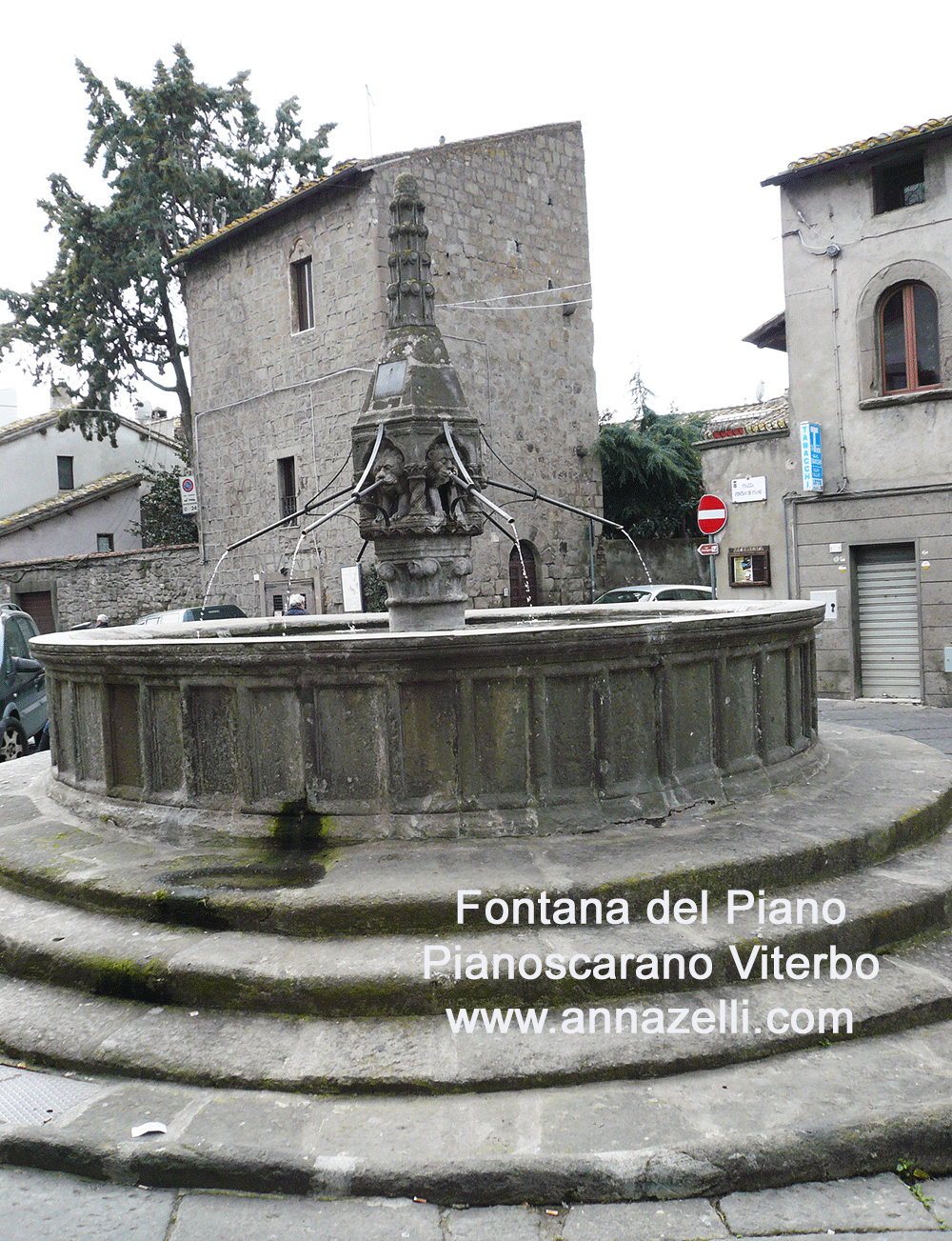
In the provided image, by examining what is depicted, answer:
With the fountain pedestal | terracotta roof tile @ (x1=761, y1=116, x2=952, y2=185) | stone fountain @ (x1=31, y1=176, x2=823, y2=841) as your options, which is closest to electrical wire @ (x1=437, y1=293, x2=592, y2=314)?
terracotta roof tile @ (x1=761, y1=116, x2=952, y2=185)

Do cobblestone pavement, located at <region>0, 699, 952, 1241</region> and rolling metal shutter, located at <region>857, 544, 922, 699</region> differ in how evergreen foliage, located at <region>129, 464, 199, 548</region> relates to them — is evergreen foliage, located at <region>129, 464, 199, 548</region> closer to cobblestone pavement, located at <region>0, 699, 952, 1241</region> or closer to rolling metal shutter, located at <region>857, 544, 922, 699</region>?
rolling metal shutter, located at <region>857, 544, 922, 699</region>

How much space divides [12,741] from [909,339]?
12675mm

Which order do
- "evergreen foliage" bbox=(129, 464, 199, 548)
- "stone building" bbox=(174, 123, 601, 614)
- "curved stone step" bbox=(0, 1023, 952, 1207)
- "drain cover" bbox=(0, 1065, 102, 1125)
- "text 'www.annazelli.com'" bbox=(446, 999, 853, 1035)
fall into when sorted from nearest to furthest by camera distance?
"curved stone step" bbox=(0, 1023, 952, 1207) < "drain cover" bbox=(0, 1065, 102, 1125) < "text 'www.annazelli.com'" bbox=(446, 999, 853, 1035) < "stone building" bbox=(174, 123, 601, 614) < "evergreen foliage" bbox=(129, 464, 199, 548)

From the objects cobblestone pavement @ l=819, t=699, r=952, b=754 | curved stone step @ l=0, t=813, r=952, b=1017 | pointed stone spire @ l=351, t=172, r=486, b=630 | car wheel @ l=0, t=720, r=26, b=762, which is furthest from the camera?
cobblestone pavement @ l=819, t=699, r=952, b=754

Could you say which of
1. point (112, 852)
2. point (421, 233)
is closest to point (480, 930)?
point (112, 852)

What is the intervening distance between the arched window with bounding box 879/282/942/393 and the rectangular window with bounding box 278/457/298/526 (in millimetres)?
13630

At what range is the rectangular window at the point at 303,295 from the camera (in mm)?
22516

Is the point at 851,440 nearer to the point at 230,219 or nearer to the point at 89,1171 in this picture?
the point at 89,1171

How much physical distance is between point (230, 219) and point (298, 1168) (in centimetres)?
2947

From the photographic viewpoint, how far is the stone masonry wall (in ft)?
87.0

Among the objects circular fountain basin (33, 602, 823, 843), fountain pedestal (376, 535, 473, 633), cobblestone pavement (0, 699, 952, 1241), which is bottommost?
cobblestone pavement (0, 699, 952, 1241)

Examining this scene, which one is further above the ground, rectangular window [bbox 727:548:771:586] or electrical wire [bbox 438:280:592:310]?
electrical wire [bbox 438:280:592:310]

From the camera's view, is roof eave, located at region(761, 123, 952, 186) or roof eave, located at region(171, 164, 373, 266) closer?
roof eave, located at region(761, 123, 952, 186)

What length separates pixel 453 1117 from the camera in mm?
3145
